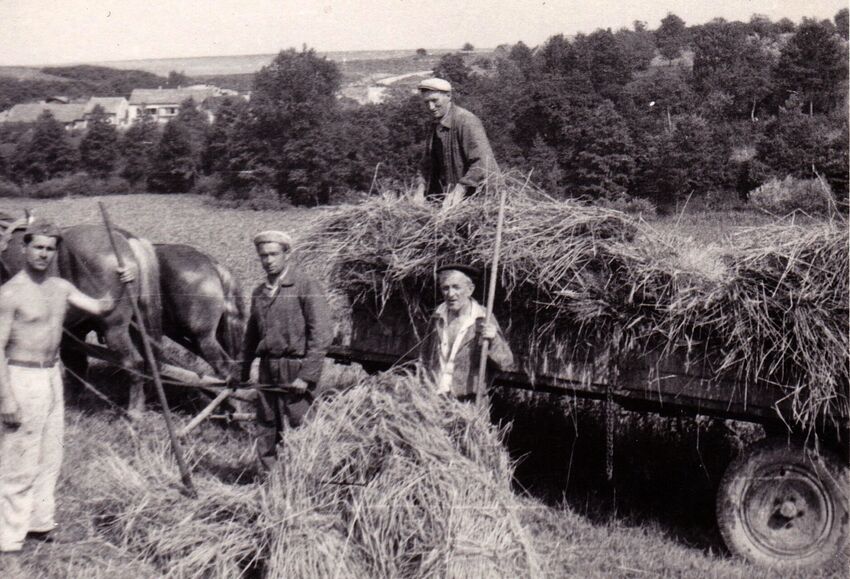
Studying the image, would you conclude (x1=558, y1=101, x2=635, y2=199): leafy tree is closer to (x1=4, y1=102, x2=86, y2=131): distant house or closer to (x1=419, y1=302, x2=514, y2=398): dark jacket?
(x1=4, y1=102, x2=86, y2=131): distant house

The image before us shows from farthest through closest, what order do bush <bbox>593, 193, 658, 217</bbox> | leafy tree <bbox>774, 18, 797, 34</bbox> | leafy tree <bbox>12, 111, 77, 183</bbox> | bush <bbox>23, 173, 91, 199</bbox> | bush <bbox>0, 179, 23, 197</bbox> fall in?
leafy tree <bbox>774, 18, 797, 34</bbox> → bush <bbox>23, 173, 91, 199</bbox> → leafy tree <bbox>12, 111, 77, 183</bbox> → bush <bbox>0, 179, 23, 197</bbox> → bush <bbox>593, 193, 658, 217</bbox>

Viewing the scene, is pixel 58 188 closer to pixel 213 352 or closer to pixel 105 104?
pixel 105 104

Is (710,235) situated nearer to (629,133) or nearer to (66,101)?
(66,101)

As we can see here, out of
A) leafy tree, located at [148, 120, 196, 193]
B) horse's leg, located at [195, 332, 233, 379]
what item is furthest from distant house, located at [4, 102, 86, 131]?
horse's leg, located at [195, 332, 233, 379]

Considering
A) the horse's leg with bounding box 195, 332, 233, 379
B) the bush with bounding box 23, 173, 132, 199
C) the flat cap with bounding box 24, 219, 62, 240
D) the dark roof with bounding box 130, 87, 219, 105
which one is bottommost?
the horse's leg with bounding box 195, 332, 233, 379

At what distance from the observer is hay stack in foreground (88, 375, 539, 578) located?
3.44 m

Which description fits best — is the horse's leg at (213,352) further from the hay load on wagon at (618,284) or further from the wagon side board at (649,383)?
the wagon side board at (649,383)

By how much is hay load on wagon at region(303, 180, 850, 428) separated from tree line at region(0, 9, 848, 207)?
6.75m

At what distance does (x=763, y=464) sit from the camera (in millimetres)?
4168

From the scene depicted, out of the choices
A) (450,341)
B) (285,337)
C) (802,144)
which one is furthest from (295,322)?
(802,144)

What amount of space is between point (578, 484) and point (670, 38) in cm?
4252

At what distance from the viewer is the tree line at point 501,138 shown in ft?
51.0

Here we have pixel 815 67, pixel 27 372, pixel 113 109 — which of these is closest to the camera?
pixel 27 372

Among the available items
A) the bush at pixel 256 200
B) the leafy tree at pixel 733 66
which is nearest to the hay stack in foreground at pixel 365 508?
the bush at pixel 256 200
